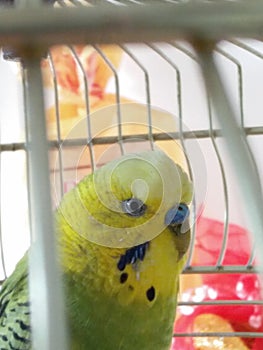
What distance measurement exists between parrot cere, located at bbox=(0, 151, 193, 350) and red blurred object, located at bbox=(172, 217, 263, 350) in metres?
0.30

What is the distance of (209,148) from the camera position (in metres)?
0.97

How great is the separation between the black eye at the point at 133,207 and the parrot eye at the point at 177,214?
0.02 m

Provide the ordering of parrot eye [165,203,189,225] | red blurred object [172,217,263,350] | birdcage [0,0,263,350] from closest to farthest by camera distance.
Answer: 1. birdcage [0,0,263,350]
2. parrot eye [165,203,189,225]
3. red blurred object [172,217,263,350]

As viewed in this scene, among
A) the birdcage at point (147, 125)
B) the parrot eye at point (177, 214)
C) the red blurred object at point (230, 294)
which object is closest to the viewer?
the birdcage at point (147, 125)

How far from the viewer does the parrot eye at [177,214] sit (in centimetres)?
42

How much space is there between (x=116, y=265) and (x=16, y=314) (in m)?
0.09

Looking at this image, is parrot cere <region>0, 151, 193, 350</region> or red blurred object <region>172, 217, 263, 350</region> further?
red blurred object <region>172, 217, 263, 350</region>

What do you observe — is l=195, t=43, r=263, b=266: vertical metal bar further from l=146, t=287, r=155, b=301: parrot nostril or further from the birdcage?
l=146, t=287, r=155, b=301: parrot nostril

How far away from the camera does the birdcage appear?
13 cm

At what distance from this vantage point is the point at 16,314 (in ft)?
1.65

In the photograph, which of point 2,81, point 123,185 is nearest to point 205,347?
point 123,185

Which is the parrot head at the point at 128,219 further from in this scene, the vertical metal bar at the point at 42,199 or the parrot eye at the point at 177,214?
the vertical metal bar at the point at 42,199

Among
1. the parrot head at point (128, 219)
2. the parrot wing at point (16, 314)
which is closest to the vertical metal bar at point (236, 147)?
the parrot head at point (128, 219)

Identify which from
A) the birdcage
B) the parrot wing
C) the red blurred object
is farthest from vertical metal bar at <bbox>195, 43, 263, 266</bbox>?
the red blurred object
